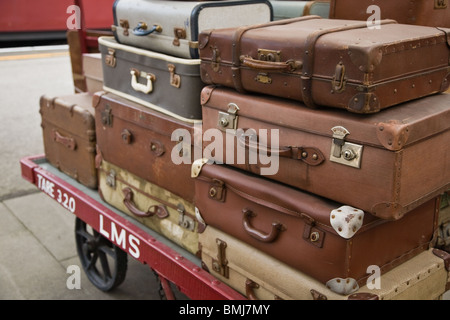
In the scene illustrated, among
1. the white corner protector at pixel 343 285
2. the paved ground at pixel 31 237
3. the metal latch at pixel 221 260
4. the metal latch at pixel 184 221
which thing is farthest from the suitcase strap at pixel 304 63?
the paved ground at pixel 31 237

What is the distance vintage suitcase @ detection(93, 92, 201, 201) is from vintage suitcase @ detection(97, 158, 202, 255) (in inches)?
2.2

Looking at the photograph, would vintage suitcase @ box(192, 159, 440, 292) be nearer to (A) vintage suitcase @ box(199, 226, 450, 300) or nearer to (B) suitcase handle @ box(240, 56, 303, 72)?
(A) vintage suitcase @ box(199, 226, 450, 300)

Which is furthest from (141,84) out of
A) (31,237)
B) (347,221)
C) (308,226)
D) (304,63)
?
(31,237)

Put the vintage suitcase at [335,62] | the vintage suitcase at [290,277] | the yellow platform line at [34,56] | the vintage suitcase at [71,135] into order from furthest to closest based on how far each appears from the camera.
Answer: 1. the yellow platform line at [34,56]
2. the vintage suitcase at [71,135]
3. the vintage suitcase at [290,277]
4. the vintage suitcase at [335,62]

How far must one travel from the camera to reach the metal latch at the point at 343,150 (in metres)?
1.64

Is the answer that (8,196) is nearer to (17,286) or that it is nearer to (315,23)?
(17,286)

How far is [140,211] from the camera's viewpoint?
8.91 feet

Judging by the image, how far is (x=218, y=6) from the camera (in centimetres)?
230

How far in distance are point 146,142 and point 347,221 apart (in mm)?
1245

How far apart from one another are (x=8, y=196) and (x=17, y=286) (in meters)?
1.87

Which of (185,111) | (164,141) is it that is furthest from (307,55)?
(164,141)

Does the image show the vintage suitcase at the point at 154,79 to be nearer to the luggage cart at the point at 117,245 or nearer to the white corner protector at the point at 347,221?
the luggage cart at the point at 117,245

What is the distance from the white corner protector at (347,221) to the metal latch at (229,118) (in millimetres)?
557

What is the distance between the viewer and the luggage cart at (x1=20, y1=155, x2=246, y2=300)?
222 cm
